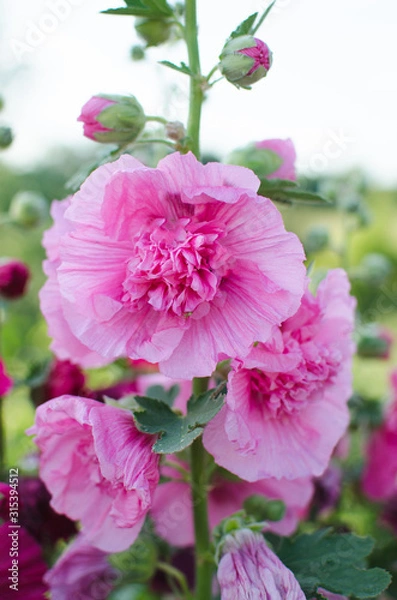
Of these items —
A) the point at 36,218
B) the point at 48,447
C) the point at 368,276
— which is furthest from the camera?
the point at 368,276

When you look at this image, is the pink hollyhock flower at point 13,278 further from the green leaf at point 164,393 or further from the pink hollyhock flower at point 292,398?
the pink hollyhock flower at point 292,398

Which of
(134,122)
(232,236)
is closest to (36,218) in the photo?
(134,122)

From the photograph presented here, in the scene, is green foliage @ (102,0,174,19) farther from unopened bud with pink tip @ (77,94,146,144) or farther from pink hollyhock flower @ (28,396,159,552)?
pink hollyhock flower @ (28,396,159,552)

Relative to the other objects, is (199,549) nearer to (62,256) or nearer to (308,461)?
(308,461)

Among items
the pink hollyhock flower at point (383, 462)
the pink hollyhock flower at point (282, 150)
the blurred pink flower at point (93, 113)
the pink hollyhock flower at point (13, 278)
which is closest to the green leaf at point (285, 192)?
the pink hollyhock flower at point (282, 150)

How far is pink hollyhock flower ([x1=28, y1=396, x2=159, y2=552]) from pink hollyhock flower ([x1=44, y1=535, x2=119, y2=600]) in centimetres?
6

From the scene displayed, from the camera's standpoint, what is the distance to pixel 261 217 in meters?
0.52

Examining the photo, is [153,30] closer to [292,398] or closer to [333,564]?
[292,398]

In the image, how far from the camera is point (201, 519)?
2.21 feet

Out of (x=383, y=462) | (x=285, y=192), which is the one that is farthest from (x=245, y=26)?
(x=383, y=462)

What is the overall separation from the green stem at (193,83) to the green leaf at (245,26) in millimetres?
40

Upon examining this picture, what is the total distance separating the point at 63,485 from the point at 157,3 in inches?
18.5

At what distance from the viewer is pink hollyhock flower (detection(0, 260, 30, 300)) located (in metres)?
0.94

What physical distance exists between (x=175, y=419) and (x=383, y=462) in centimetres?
71
